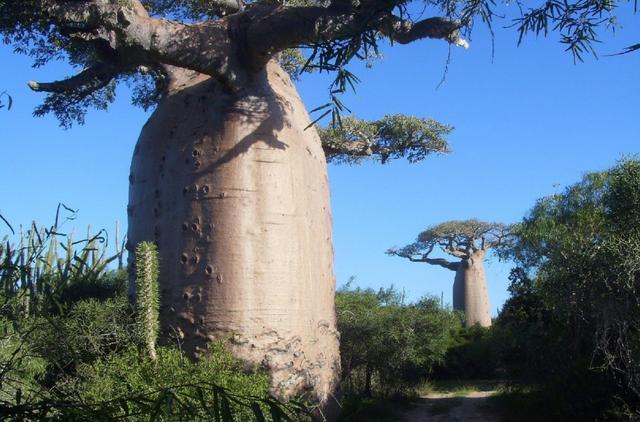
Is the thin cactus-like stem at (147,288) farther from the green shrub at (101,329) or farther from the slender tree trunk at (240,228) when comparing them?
the slender tree trunk at (240,228)

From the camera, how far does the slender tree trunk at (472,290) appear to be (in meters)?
23.3

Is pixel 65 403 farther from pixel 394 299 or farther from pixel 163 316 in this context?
pixel 394 299

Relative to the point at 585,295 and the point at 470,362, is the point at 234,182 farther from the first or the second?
the point at 470,362

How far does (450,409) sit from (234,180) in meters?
5.63

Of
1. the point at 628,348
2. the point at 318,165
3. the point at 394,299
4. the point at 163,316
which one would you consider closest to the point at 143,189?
the point at 163,316

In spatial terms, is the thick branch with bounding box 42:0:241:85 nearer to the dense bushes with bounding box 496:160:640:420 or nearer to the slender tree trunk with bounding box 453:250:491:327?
the dense bushes with bounding box 496:160:640:420

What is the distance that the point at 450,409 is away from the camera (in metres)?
9.88

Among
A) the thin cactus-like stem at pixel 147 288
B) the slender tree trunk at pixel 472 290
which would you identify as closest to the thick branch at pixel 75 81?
the thin cactus-like stem at pixel 147 288

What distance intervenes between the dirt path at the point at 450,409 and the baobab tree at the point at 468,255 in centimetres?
1253

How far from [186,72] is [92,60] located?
2587mm

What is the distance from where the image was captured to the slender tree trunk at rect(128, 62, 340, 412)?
5359 mm

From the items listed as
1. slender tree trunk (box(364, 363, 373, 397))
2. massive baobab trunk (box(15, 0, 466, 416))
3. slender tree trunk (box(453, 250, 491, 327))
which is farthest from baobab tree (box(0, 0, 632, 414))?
slender tree trunk (box(453, 250, 491, 327))

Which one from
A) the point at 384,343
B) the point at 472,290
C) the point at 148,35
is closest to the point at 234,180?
the point at 148,35

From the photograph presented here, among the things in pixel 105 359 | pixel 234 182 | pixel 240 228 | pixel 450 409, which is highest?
pixel 234 182
